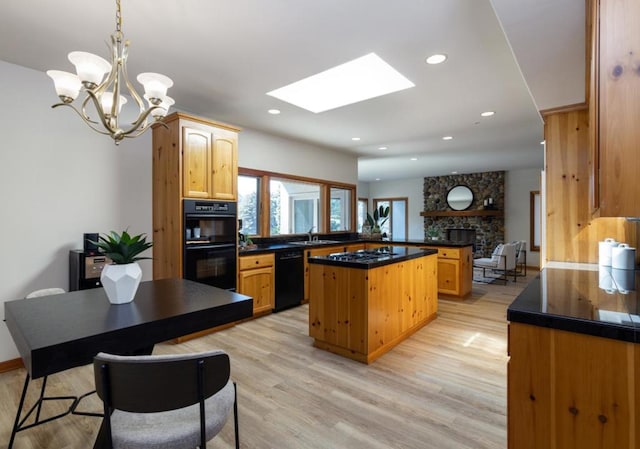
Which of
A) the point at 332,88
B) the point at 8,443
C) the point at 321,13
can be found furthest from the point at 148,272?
the point at 321,13

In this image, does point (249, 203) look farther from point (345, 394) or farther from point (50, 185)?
point (345, 394)

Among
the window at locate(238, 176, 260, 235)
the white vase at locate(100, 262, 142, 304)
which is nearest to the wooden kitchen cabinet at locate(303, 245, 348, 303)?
the window at locate(238, 176, 260, 235)

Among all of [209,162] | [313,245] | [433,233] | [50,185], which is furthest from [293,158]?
[433,233]

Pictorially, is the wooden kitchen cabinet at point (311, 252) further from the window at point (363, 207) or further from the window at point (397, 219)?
the window at point (363, 207)

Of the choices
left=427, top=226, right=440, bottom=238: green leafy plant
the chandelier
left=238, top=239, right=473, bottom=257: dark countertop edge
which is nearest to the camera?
the chandelier

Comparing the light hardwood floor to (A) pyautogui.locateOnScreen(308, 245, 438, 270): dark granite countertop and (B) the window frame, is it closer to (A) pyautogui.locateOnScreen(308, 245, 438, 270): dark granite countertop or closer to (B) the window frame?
(A) pyautogui.locateOnScreen(308, 245, 438, 270): dark granite countertop

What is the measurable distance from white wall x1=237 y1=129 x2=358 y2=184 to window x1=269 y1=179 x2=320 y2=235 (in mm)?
241

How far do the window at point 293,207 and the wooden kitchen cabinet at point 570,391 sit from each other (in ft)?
13.6

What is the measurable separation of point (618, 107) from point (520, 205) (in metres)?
8.77

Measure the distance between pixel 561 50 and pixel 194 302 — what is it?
2491 mm

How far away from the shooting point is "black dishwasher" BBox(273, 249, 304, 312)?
14.6ft

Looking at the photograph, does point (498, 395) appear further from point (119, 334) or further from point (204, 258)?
point (204, 258)

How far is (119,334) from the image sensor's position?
1357mm

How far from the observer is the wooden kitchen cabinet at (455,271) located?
5078 mm
